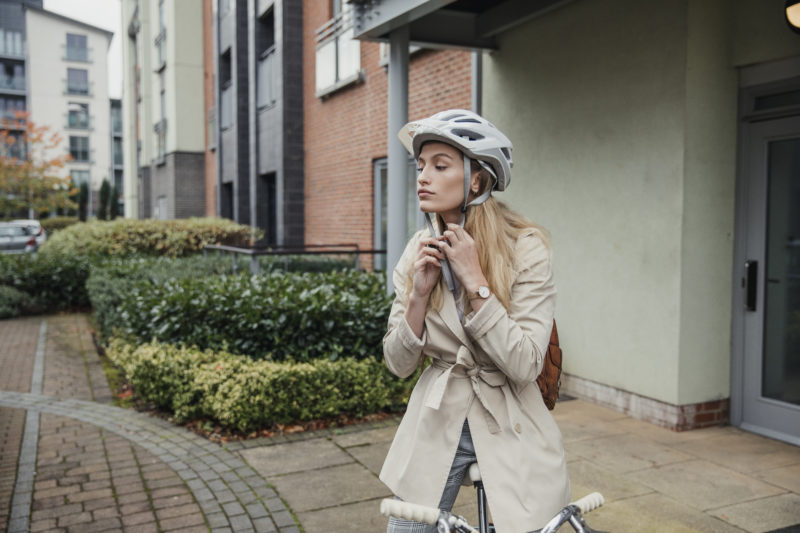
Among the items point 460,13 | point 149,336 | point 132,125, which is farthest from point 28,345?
point 132,125

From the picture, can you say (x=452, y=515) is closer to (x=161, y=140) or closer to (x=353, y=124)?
(x=353, y=124)

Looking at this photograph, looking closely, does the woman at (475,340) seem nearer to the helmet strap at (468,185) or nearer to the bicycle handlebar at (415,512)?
the helmet strap at (468,185)

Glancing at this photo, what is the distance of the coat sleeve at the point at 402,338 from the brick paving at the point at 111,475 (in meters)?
2.11

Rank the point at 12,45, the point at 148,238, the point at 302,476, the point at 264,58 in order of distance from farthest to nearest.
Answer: the point at 12,45, the point at 264,58, the point at 148,238, the point at 302,476

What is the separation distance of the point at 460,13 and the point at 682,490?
4.96 meters

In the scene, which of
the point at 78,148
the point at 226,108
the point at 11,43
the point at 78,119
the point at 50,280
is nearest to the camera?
the point at 50,280

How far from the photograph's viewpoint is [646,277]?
5637 millimetres

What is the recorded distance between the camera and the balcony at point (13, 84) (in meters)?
69.4

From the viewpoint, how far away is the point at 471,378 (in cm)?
217

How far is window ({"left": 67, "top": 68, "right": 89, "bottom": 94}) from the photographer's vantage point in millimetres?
73000

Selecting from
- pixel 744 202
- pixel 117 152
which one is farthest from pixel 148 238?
pixel 117 152

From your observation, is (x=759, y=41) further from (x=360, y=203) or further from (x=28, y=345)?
(x=28, y=345)

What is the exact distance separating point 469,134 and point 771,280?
4.12 m

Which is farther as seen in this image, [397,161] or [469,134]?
[397,161]
